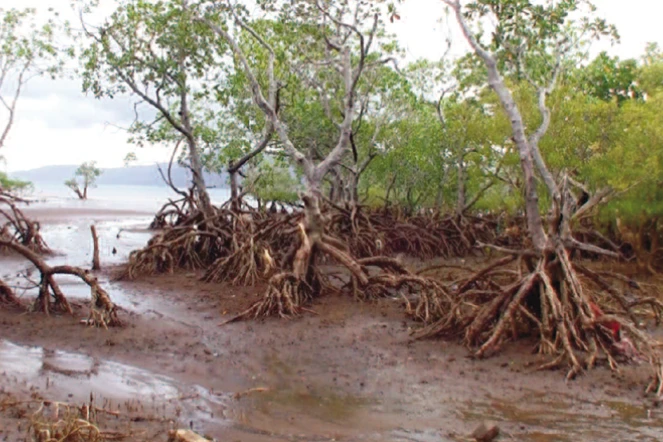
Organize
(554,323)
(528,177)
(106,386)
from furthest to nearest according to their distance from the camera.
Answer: (528,177)
(554,323)
(106,386)

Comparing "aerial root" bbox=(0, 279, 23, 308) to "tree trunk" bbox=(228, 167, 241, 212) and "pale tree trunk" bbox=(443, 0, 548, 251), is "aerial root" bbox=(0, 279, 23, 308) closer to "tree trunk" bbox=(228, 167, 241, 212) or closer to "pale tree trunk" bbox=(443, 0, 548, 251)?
"tree trunk" bbox=(228, 167, 241, 212)

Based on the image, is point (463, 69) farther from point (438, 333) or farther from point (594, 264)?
point (438, 333)

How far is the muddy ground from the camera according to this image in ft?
19.4

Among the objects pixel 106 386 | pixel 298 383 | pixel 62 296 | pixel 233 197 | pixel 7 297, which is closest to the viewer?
pixel 106 386

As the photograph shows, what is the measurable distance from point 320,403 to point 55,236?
19106 millimetres

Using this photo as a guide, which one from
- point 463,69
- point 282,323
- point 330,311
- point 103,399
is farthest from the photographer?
point 463,69

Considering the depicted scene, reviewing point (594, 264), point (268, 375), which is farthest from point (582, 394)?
point (594, 264)

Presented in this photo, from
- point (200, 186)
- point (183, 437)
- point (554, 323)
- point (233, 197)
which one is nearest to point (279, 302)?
point (554, 323)

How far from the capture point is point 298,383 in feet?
24.3

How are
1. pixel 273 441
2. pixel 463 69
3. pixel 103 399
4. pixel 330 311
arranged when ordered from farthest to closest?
pixel 463 69 < pixel 330 311 < pixel 103 399 < pixel 273 441

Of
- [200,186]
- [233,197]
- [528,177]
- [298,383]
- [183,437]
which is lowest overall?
[298,383]

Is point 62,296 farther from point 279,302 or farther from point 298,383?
point 298,383

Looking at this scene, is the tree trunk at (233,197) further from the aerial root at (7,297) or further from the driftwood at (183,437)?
the driftwood at (183,437)

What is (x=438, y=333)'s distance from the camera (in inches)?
350
